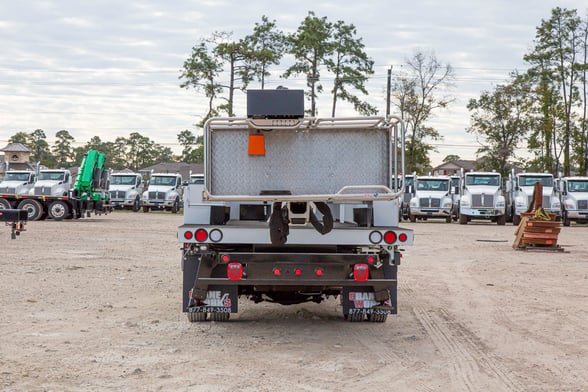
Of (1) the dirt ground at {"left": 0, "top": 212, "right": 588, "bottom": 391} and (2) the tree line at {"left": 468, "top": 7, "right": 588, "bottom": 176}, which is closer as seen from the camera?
(1) the dirt ground at {"left": 0, "top": 212, "right": 588, "bottom": 391}

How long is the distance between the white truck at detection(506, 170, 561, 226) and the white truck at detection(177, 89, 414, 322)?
97.3ft

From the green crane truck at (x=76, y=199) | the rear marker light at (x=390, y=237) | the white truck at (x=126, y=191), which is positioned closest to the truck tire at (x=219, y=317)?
the rear marker light at (x=390, y=237)

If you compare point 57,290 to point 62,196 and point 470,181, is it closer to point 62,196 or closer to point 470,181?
point 62,196

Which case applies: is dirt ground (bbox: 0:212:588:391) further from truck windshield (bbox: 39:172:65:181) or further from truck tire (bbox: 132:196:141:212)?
truck tire (bbox: 132:196:141:212)

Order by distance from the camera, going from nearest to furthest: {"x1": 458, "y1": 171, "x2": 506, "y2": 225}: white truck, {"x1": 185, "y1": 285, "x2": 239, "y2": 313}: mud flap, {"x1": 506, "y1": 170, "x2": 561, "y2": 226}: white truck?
{"x1": 185, "y1": 285, "x2": 239, "y2": 313}: mud flap < {"x1": 506, "y1": 170, "x2": 561, "y2": 226}: white truck < {"x1": 458, "y1": 171, "x2": 506, "y2": 225}: white truck

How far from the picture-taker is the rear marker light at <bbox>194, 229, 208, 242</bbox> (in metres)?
8.25

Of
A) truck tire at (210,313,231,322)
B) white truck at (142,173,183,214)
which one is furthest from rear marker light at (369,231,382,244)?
white truck at (142,173,183,214)

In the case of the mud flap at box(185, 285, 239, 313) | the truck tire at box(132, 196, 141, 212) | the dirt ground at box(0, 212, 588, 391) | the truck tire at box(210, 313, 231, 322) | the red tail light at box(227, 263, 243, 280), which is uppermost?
the truck tire at box(132, 196, 141, 212)

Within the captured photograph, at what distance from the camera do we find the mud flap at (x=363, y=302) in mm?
8336

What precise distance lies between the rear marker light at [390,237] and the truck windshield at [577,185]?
108 feet

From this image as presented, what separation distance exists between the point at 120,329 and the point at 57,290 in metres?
3.52

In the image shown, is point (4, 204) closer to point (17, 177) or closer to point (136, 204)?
point (17, 177)

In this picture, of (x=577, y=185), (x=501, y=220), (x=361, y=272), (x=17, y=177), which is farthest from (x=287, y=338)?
(x=577, y=185)

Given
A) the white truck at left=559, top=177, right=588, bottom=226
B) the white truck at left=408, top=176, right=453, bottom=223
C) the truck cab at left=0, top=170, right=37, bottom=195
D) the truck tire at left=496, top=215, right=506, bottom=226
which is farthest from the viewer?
the white truck at left=408, top=176, right=453, bottom=223
